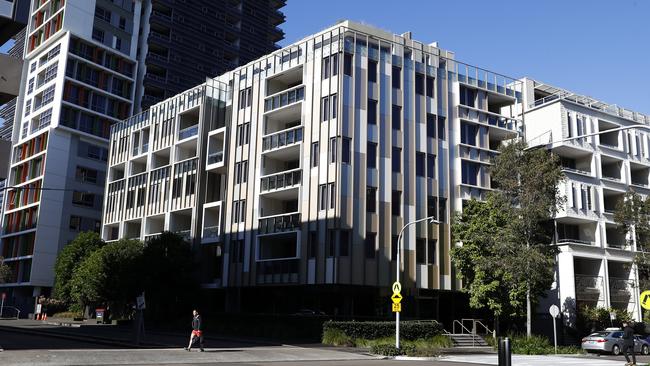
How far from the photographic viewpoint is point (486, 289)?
39.2 metres

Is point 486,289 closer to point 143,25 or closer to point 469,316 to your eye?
point 469,316

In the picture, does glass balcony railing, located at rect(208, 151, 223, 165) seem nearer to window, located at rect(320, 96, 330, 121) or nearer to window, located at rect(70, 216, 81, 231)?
window, located at rect(320, 96, 330, 121)

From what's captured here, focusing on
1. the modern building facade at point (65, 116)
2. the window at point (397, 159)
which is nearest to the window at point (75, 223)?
the modern building facade at point (65, 116)

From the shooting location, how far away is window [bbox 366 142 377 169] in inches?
1655

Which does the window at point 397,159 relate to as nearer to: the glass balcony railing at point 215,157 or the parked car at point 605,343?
the glass balcony railing at point 215,157

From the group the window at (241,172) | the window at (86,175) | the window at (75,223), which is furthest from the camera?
the window at (86,175)

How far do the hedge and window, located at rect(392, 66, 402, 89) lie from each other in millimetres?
17431

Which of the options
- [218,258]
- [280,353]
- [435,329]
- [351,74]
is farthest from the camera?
[218,258]

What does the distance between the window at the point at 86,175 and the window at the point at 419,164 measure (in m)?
49.8

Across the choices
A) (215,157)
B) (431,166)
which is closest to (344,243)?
(431,166)

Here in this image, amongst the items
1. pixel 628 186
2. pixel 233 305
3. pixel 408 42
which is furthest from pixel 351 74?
pixel 628 186

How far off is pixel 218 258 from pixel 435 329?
66.6 ft

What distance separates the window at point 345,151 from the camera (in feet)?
134

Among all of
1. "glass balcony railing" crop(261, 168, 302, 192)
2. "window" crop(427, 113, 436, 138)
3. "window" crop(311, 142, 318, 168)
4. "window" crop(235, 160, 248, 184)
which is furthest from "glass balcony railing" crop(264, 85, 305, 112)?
"window" crop(427, 113, 436, 138)
